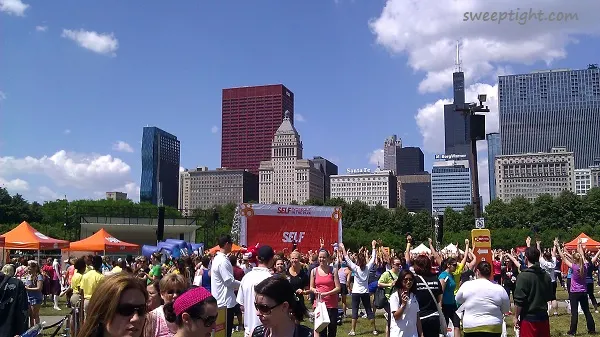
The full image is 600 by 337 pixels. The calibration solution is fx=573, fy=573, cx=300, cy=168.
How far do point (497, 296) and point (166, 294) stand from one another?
4.18 meters

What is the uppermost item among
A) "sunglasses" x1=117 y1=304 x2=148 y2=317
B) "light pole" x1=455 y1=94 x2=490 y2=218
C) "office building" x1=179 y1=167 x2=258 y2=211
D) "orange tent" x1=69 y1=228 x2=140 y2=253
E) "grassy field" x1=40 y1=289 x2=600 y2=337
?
"office building" x1=179 y1=167 x2=258 y2=211

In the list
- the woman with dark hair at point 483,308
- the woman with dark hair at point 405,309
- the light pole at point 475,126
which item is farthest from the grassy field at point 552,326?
the woman with dark hair at point 405,309

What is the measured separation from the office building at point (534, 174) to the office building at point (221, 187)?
78782mm

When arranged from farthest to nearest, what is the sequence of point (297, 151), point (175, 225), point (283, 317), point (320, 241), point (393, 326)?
point (297, 151)
point (175, 225)
point (320, 241)
point (393, 326)
point (283, 317)

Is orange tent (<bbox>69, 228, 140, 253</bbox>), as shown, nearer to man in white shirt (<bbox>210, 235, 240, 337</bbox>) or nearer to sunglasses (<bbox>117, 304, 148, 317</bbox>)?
man in white shirt (<bbox>210, 235, 240, 337</bbox>)

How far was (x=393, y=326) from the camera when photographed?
6.83m

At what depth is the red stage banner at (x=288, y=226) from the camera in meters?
33.1

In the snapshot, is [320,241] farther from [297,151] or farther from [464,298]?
[297,151]

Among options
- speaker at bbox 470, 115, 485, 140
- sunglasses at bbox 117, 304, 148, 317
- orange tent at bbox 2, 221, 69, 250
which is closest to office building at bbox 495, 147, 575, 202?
orange tent at bbox 2, 221, 69, 250

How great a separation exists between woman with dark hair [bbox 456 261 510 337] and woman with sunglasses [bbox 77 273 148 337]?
17.4 ft

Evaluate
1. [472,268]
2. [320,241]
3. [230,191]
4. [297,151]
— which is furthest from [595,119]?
[472,268]

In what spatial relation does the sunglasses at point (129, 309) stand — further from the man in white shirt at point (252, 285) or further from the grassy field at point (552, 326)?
the grassy field at point (552, 326)

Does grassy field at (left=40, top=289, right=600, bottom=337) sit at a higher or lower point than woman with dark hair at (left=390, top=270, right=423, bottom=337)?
lower

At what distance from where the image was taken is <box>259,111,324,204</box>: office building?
576ft
